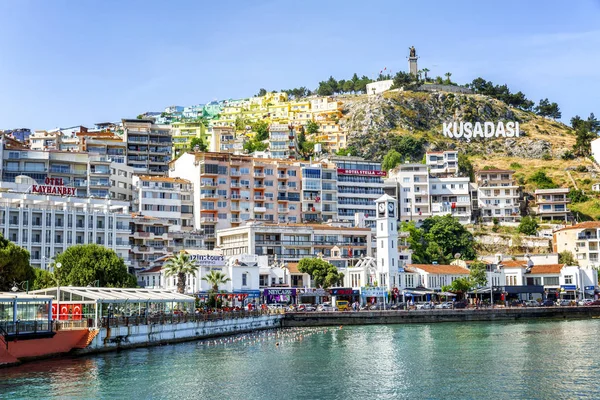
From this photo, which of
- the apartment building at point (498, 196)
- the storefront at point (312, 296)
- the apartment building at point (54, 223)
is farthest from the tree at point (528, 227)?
the apartment building at point (54, 223)

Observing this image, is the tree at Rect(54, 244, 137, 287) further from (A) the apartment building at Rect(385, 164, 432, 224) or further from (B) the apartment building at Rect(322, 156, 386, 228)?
(A) the apartment building at Rect(385, 164, 432, 224)

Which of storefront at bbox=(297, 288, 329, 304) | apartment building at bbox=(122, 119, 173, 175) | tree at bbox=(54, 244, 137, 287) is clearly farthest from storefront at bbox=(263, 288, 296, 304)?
apartment building at bbox=(122, 119, 173, 175)

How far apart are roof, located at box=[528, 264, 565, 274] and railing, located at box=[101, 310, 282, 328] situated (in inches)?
2053

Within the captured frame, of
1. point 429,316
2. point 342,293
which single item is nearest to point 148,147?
point 342,293

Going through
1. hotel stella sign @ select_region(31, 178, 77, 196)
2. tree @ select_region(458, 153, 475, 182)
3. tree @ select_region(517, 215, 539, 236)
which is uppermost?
tree @ select_region(458, 153, 475, 182)

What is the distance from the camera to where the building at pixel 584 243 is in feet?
454

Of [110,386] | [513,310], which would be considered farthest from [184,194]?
[110,386]

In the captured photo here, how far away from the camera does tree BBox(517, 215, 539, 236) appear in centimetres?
15225

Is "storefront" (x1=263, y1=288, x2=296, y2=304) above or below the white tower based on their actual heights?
below

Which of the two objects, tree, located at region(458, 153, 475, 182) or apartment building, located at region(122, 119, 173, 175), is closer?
apartment building, located at region(122, 119, 173, 175)

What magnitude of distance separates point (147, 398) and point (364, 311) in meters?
60.1

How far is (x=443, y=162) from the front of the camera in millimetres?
173250

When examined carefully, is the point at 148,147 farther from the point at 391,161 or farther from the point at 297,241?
the point at 391,161

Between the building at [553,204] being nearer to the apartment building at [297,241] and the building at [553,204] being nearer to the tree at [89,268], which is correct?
the apartment building at [297,241]
